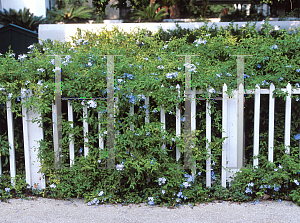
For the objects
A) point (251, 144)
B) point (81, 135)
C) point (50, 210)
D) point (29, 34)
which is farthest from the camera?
point (29, 34)

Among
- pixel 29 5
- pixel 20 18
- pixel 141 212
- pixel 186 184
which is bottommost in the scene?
pixel 141 212

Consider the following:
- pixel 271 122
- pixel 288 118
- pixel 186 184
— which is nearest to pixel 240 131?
pixel 271 122

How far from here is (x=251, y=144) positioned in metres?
3.12

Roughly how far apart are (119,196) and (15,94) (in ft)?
4.77

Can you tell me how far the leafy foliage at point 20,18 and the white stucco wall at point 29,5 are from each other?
1.66ft

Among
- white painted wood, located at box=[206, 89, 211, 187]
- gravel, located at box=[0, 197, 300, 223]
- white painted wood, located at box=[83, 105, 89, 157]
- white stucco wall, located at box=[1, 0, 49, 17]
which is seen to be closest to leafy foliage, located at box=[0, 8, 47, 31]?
white stucco wall, located at box=[1, 0, 49, 17]

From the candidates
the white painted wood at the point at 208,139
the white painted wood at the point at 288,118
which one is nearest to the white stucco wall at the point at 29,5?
the white painted wood at the point at 208,139

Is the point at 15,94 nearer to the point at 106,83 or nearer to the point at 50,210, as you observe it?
the point at 106,83

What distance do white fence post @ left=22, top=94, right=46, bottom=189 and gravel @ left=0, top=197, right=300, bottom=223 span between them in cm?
22

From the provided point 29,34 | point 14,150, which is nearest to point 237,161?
point 14,150

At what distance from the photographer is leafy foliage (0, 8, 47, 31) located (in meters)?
13.0

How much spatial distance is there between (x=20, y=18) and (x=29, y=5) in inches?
84.4

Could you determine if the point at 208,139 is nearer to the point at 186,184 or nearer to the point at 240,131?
the point at 240,131

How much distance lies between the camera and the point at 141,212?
2.60 m
